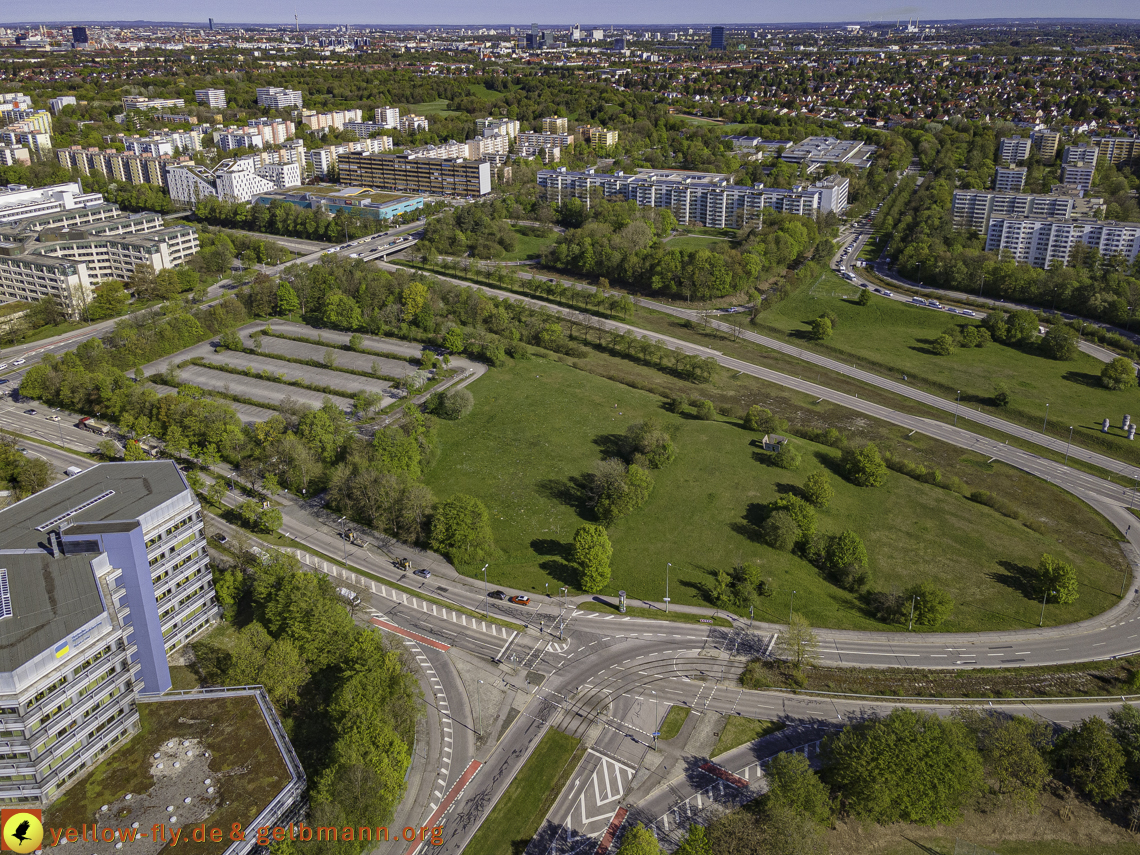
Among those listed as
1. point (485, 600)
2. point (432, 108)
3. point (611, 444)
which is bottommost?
point (485, 600)

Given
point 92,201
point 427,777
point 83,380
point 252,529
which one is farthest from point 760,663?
point 92,201

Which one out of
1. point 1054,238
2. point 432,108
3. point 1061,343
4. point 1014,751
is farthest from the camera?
point 432,108

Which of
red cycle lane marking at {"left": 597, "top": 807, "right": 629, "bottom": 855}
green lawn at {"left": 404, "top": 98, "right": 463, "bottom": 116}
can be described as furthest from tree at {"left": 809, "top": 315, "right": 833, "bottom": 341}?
green lawn at {"left": 404, "top": 98, "right": 463, "bottom": 116}

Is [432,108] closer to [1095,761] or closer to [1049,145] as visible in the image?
[1049,145]

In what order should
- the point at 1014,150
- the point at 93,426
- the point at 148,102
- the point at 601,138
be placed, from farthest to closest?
1. the point at 148,102
2. the point at 601,138
3. the point at 1014,150
4. the point at 93,426

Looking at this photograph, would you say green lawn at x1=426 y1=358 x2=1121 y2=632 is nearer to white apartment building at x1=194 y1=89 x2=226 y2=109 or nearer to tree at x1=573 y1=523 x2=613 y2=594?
tree at x1=573 y1=523 x2=613 y2=594

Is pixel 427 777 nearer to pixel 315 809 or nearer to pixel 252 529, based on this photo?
pixel 315 809

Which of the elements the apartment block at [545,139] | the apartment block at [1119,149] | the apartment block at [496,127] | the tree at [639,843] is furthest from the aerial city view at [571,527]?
the apartment block at [496,127]

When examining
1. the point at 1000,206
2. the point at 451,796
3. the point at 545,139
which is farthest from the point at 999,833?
the point at 545,139
